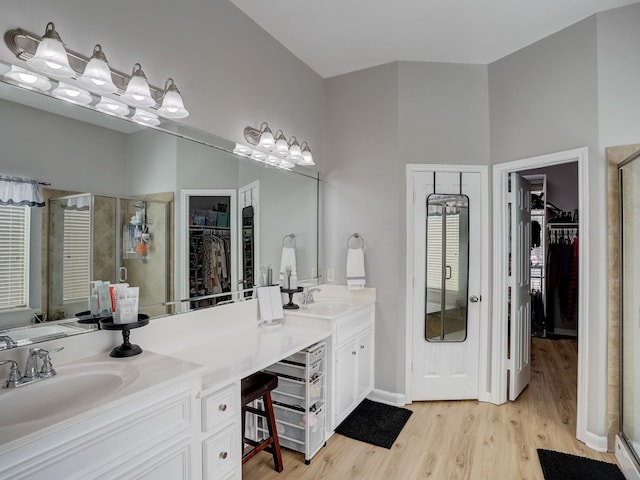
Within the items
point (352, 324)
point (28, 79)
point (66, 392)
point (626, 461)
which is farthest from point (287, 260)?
point (626, 461)

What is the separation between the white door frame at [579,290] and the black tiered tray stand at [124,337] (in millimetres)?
2730

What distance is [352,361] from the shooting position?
8.86 ft

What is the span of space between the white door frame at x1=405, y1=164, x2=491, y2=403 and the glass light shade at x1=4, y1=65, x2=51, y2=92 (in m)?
2.49

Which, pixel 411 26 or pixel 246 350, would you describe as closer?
pixel 246 350

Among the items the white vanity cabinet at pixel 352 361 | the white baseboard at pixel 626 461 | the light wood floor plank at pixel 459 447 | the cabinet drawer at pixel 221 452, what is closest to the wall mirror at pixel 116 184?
the cabinet drawer at pixel 221 452

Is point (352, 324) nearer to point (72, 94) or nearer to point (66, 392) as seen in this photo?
point (66, 392)

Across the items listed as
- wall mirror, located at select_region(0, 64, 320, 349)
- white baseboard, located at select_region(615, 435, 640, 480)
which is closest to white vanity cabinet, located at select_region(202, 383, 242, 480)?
wall mirror, located at select_region(0, 64, 320, 349)

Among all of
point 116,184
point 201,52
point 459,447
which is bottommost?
point 459,447

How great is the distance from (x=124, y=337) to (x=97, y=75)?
112 centimetres

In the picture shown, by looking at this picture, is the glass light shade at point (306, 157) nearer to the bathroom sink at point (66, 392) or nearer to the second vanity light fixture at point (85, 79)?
the second vanity light fixture at point (85, 79)

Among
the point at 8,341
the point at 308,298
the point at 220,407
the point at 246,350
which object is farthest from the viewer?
the point at 308,298

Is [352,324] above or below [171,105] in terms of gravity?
below

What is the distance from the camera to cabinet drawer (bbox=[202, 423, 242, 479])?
1474mm

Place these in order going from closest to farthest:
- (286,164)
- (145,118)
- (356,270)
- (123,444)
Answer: (123,444) → (145,118) → (286,164) → (356,270)
